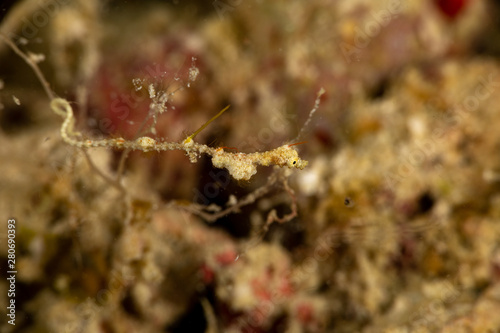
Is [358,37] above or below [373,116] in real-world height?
above

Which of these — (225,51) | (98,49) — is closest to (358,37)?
(225,51)

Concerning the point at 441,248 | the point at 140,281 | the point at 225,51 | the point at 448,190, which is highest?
the point at 225,51

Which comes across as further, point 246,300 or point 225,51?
point 225,51

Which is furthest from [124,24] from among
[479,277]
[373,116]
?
[479,277]

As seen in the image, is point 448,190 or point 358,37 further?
point 358,37

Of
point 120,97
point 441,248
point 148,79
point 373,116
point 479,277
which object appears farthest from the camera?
point 373,116

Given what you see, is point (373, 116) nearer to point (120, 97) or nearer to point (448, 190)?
point (448, 190)

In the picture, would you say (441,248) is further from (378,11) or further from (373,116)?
(378,11)

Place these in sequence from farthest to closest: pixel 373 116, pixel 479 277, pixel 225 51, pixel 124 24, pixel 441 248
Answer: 1. pixel 124 24
2. pixel 225 51
3. pixel 373 116
4. pixel 441 248
5. pixel 479 277

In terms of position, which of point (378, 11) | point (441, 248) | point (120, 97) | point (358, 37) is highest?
point (378, 11)
